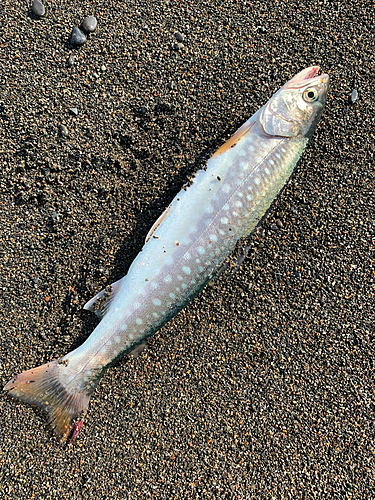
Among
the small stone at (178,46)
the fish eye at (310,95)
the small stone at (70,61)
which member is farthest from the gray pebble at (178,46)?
the fish eye at (310,95)

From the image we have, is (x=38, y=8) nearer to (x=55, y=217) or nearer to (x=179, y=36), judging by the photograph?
(x=179, y=36)

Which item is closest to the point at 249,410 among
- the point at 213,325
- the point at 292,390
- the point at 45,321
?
the point at 292,390

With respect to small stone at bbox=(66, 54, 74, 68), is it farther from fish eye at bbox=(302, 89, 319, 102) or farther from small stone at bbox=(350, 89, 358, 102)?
small stone at bbox=(350, 89, 358, 102)

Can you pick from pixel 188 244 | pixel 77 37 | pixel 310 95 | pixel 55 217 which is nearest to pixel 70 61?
pixel 77 37

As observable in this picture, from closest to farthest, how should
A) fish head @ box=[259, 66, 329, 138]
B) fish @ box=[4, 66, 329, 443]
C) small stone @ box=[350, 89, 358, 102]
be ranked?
fish @ box=[4, 66, 329, 443] → fish head @ box=[259, 66, 329, 138] → small stone @ box=[350, 89, 358, 102]

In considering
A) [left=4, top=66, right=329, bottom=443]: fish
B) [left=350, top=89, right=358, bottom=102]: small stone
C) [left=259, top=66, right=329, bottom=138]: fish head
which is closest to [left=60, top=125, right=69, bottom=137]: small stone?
[left=4, top=66, right=329, bottom=443]: fish

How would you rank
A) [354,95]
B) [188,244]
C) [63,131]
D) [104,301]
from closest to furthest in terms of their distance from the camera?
[188,244] → [104,301] → [63,131] → [354,95]
